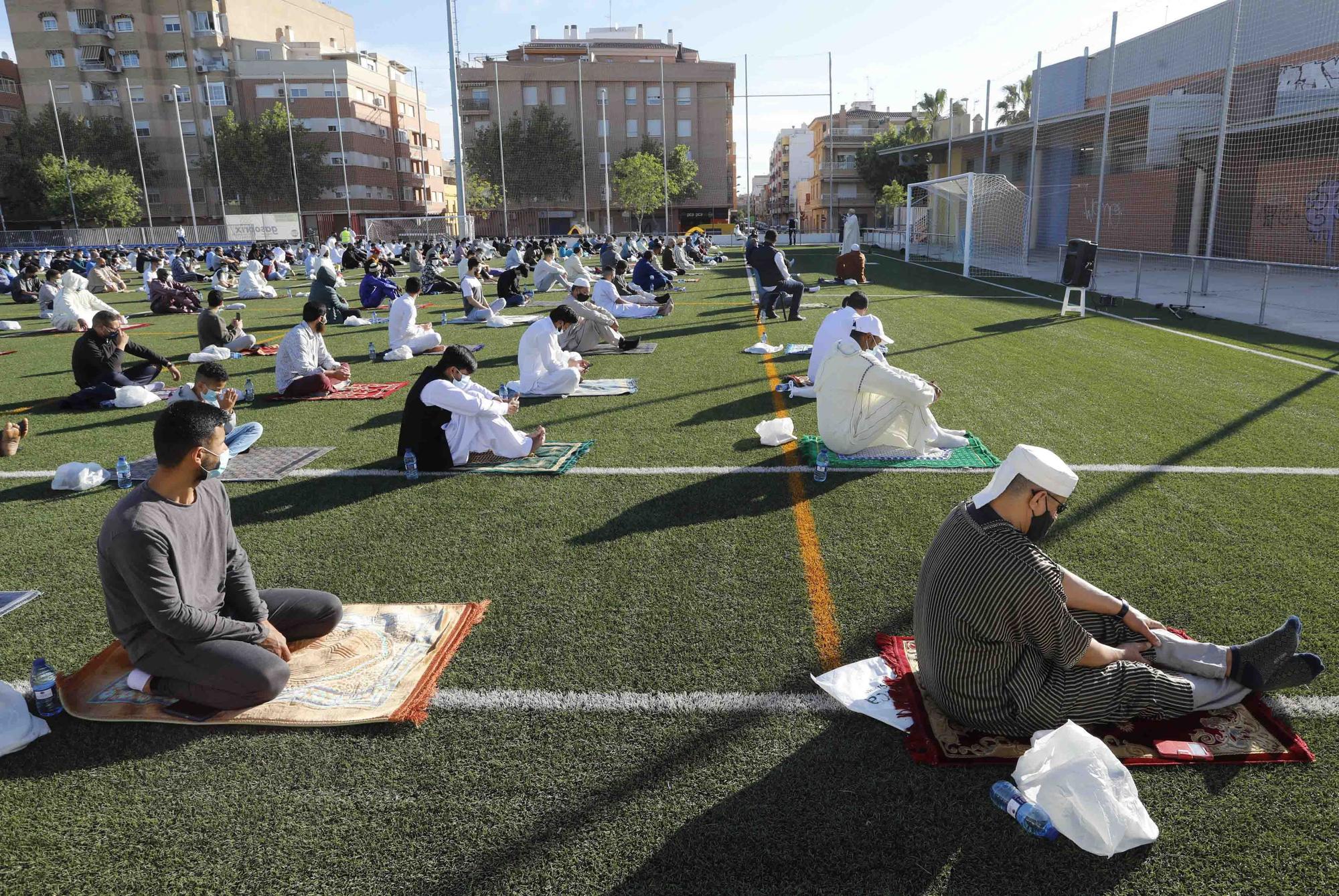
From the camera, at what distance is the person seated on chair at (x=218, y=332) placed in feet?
43.4

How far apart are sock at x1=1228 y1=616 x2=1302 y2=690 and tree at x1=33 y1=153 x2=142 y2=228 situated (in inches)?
2908

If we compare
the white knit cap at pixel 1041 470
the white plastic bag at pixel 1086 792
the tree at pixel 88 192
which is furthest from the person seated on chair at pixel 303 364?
the tree at pixel 88 192

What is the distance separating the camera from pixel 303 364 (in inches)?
405

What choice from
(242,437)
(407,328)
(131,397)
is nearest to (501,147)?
(407,328)

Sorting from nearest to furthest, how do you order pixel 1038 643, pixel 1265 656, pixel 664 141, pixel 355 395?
1. pixel 1038 643
2. pixel 1265 656
3. pixel 355 395
4. pixel 664 141

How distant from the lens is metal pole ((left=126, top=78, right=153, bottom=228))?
217ft

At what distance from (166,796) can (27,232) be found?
208 feet

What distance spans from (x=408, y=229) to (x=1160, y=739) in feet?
205

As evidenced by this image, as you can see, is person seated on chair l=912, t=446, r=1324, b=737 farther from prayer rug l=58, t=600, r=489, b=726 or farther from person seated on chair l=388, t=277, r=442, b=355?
person seated on chair l=388, t=277, r=442, b=355

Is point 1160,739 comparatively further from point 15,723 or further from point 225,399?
point 225,399

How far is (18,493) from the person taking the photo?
272 inches

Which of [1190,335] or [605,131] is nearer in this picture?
[1190,335]

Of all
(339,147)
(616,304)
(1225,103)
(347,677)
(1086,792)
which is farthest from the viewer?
(339,147)

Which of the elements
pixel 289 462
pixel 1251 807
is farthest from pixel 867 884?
pixel 289 462
